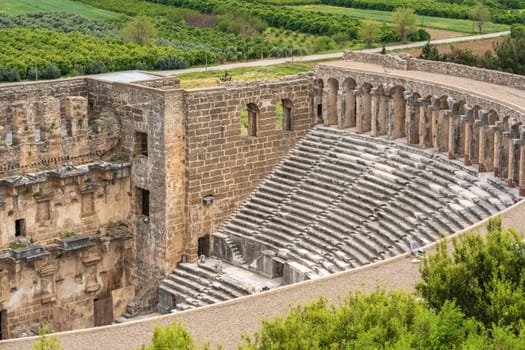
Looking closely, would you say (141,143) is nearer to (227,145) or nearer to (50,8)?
(227,145)

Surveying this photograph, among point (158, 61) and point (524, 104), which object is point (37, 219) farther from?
point (158, 61)

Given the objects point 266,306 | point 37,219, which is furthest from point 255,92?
point 266,306

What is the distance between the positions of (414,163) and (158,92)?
951 centimetres

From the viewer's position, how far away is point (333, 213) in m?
40.4

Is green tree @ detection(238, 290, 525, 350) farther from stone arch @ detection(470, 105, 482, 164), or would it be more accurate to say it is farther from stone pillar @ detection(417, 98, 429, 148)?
stone pillar @ detection(417, 98, 429, 148)

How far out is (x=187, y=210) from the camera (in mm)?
41812

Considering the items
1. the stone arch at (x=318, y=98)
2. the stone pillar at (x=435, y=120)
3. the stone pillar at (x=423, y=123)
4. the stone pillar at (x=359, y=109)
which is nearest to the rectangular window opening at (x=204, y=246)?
the stone arch at (x=318, y=98)

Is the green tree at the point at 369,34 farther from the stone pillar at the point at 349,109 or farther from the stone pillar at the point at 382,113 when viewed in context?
the stone pillar at the point at 382,113

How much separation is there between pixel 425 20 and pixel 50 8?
3606cm

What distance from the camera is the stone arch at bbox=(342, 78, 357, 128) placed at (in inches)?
1759

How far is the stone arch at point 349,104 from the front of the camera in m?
44.7

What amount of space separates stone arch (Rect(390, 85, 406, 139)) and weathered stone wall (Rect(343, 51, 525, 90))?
3.10 m

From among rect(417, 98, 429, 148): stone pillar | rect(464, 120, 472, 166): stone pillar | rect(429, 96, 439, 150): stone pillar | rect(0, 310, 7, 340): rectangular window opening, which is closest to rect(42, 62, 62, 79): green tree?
rect(0, 310, 7, 340): rectangular window opening

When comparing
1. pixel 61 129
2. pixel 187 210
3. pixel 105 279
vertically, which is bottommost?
pixel 105 279
